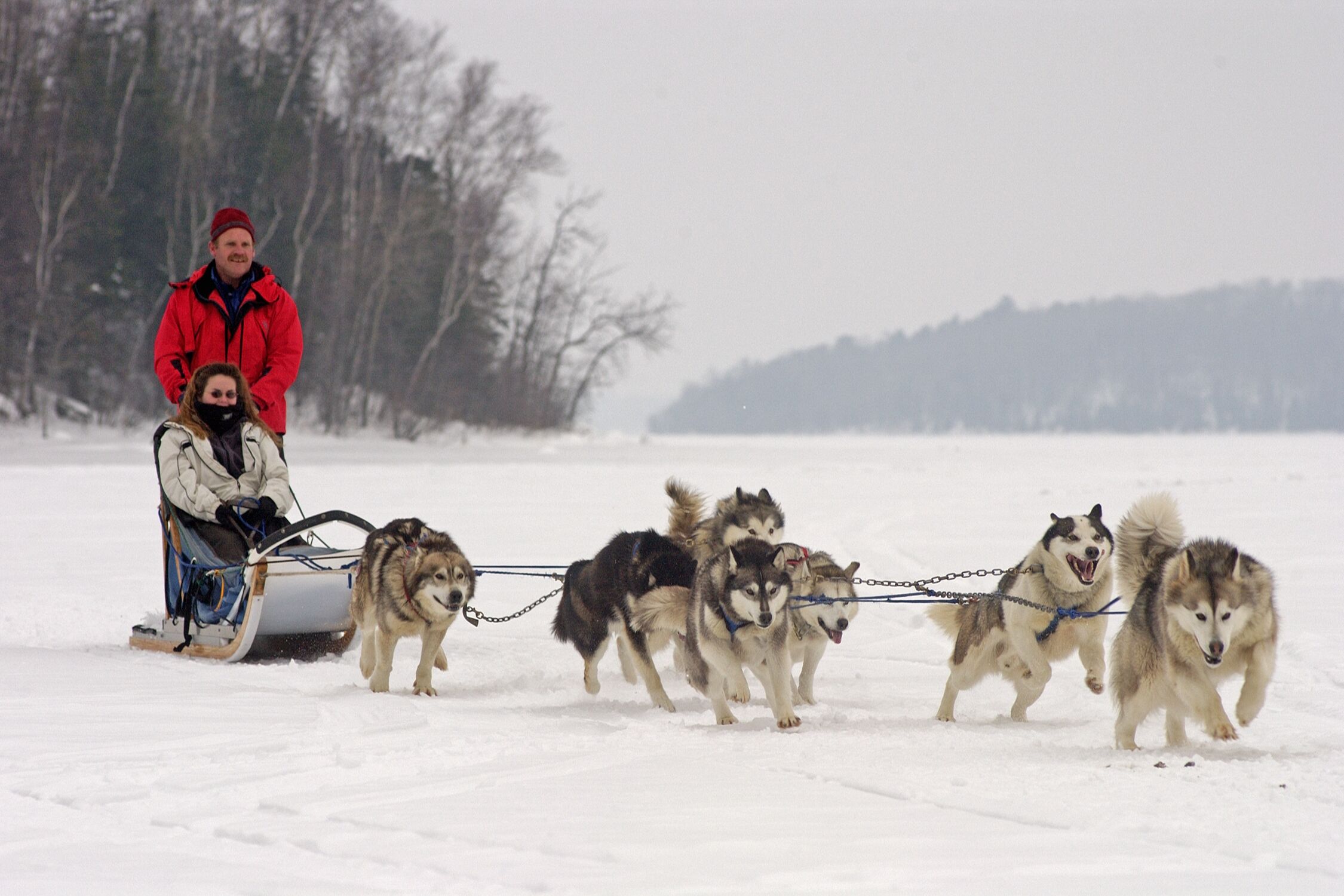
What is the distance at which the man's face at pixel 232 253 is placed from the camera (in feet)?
20.9

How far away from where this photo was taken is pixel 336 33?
2402 cm

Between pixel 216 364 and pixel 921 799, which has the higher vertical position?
pixel 216 364

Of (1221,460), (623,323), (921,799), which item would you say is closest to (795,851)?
(921,799)

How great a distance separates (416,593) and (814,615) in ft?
6.04

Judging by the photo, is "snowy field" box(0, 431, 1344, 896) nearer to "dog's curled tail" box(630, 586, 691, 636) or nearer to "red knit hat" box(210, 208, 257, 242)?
"dog's curled tail" box(630, 586, 691, 636)

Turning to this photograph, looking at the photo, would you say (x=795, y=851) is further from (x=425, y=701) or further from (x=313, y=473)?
(x=313, y=473)

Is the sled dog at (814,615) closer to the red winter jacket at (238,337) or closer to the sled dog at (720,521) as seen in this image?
the sled dog at (720,521)

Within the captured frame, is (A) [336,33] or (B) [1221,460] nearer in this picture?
(A) [336,33]

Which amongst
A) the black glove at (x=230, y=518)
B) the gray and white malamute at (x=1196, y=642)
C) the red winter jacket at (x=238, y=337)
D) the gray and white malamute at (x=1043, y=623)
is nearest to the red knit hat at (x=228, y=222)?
the red winter jacket at (x=238, y=337)

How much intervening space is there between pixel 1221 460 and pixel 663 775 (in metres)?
25.3

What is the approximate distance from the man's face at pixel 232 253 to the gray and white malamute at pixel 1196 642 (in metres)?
4.89

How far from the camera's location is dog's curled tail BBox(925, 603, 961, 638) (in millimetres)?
5445

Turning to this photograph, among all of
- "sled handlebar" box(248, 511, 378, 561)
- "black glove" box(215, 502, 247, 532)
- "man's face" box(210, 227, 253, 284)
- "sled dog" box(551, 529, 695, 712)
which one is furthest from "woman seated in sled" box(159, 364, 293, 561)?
"sled dog" box(551, 529, 695, 712)

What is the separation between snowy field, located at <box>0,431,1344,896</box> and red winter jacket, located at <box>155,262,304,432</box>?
1518 millimetres
